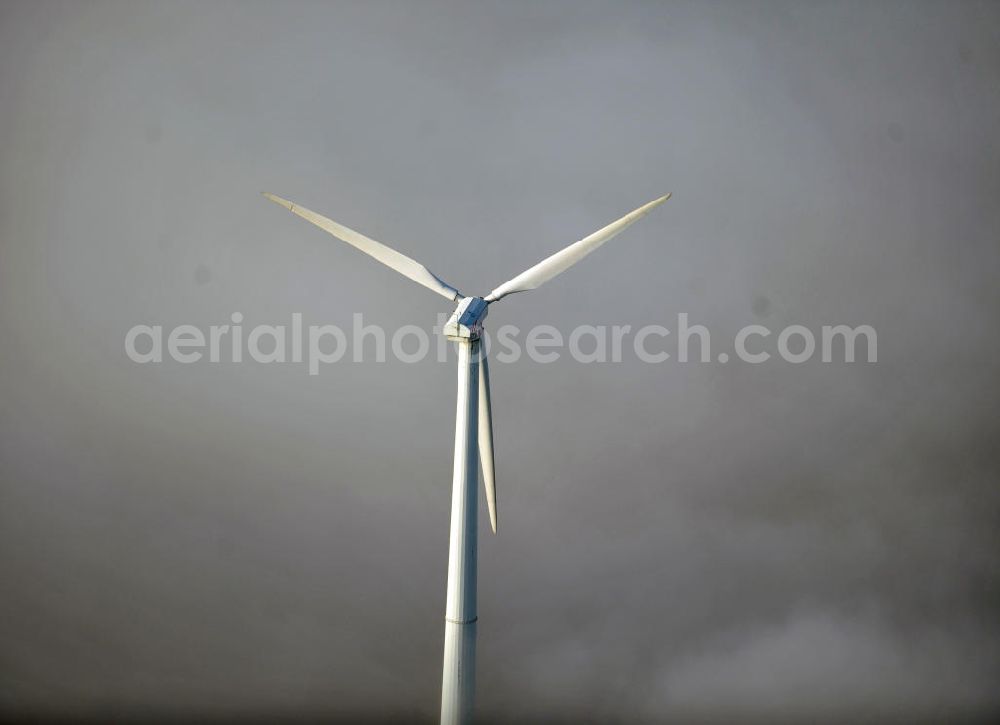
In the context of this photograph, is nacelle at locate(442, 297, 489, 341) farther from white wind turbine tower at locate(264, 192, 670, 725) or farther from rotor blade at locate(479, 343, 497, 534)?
rotor blade at locate(479, 343, 497, 534)

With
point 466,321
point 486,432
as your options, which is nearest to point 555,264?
point 466,321

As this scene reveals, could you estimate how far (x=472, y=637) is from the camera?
107ft

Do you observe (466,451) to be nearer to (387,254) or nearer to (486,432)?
(486,432)

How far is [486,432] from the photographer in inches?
1335

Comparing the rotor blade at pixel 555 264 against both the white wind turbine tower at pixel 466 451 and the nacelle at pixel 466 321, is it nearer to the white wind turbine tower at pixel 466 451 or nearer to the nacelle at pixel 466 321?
the white wind turbine tower at pixel 466 451

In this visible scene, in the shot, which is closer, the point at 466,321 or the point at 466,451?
the point at 466,321

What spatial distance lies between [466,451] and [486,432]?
89.1 inches

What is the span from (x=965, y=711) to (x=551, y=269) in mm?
106434

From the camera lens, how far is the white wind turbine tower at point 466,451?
104 feet

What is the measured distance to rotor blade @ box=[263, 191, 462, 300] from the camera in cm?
3347

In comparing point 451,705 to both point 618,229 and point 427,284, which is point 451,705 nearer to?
point 427,284

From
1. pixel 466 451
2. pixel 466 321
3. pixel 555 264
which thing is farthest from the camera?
pixel 555 264

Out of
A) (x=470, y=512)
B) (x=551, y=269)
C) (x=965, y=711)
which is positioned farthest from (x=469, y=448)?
(x=965, y=711)

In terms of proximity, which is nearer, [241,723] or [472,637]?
[472,637]
